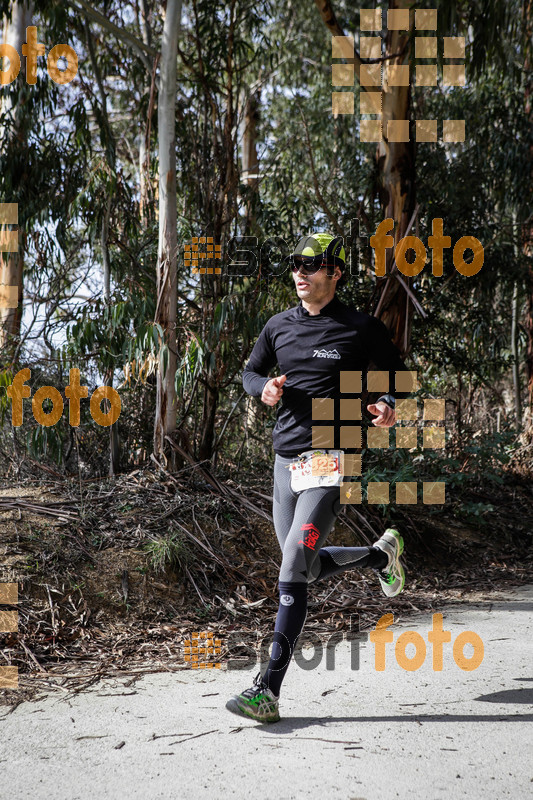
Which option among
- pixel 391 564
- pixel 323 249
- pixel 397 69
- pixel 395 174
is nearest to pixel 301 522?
pixel 391 564

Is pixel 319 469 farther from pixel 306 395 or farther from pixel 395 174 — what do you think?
pixel 395 174

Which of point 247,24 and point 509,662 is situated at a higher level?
point 247,24

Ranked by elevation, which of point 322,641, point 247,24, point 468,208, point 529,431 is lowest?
point 322,641

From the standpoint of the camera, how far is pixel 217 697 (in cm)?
363

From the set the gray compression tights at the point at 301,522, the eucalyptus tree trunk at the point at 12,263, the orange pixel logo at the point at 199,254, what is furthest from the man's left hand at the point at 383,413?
the eucalyptus tree trunk at the point at 12,263

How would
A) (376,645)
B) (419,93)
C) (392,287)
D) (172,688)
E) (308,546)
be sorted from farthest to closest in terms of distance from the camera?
(419,93), (392,287), (376,645), (172,688), (308,546)

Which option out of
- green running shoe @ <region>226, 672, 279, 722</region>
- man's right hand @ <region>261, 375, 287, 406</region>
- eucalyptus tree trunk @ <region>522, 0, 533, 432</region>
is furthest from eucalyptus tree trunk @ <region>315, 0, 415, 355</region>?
green running shoe @ <region>226, 672, 279, 722</region>

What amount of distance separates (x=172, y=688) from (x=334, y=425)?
1.54 metres

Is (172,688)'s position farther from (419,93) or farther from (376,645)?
(419,93)

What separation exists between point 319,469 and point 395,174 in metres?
5.07

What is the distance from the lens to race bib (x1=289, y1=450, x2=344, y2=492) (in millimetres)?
3510

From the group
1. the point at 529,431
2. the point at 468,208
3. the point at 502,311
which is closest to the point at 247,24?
the point at 468,208

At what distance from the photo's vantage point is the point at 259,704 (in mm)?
3271

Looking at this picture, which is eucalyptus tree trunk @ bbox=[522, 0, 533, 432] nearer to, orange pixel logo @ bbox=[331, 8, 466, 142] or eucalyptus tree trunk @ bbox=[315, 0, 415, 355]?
orange pixel logo @ bbox=[331, 8, 466, 142]
